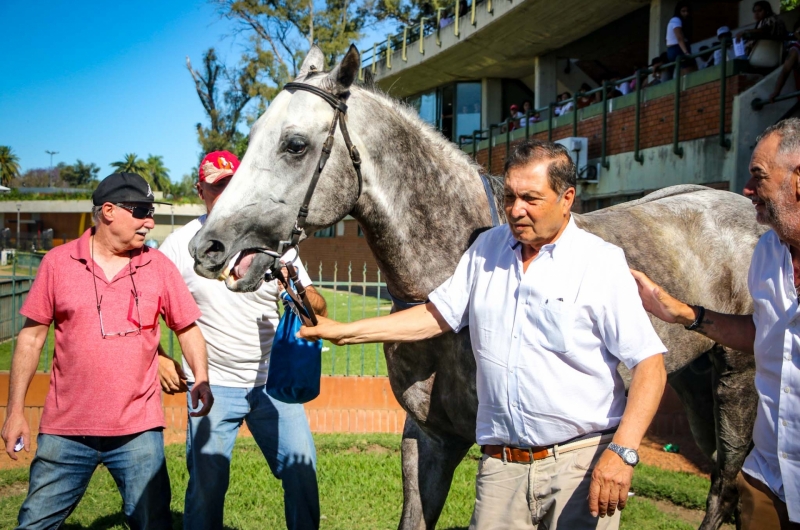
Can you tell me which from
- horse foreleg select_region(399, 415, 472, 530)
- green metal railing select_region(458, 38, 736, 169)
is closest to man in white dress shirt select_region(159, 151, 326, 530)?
horse foreleg select_region(399, 415, 472, 530)

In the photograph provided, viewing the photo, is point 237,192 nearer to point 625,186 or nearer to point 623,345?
point 623,345

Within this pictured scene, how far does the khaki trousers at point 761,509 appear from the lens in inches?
91.8

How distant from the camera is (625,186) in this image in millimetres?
13562

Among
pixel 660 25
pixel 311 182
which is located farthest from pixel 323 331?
pixel 660 25

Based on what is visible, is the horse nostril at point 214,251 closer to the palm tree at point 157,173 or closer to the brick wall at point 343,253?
the brick wall at point 343,253

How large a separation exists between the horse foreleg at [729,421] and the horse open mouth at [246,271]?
290 centimetres

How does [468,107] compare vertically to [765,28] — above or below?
above

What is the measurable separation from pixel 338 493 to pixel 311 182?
3401 mm

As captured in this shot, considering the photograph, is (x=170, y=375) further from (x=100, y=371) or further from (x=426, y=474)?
(x=426, y=474)

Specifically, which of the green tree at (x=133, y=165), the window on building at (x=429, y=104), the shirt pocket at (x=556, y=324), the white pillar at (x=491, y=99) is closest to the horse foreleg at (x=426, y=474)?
the shirt pocket at (x=556, y=324)

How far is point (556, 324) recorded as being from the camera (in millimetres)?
2441

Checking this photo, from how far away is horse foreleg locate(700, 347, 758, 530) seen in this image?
4168mm

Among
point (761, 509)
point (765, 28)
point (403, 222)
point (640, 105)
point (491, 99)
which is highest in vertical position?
point (491, 99)

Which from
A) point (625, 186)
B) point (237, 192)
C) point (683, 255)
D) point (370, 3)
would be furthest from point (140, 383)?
point (370, 3)
